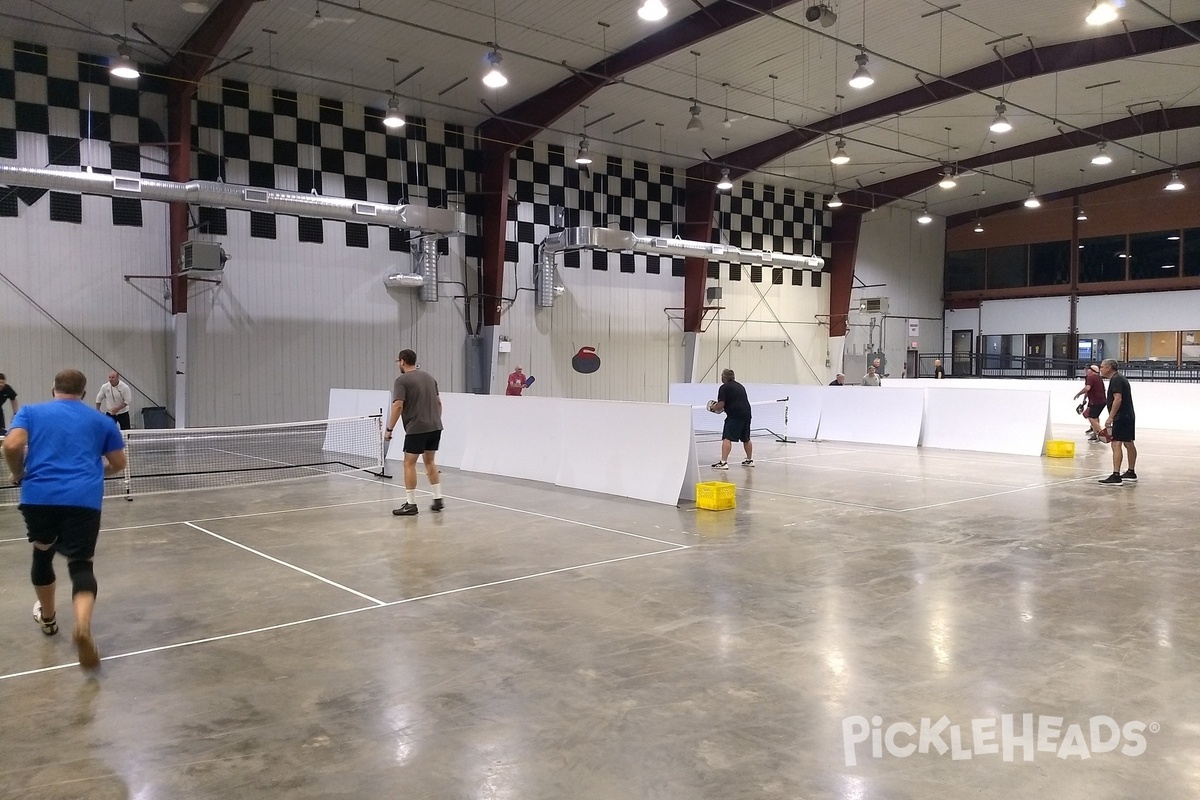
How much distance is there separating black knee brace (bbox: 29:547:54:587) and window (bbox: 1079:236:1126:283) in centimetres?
3216

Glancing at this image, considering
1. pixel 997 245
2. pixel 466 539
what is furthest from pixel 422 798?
pixel 997 245

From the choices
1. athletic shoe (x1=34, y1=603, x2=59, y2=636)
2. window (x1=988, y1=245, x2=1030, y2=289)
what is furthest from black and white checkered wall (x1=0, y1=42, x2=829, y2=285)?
athletic shoe (x1=34, y1=603, x2=59, y2=636)

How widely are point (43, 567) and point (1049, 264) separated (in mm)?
32810

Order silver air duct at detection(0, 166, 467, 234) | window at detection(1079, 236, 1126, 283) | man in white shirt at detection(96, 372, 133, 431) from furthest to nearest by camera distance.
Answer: window at detection(1079, 236, 1126, 283)
silver air duct at detection(0, 166, 467, 234)
man in white shirt at detection(96, 372, 133, 431)

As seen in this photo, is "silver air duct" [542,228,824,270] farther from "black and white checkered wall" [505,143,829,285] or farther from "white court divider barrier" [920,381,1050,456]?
"white court divider barrier" [920,381,1050,456]

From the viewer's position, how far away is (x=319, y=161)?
18391 mm

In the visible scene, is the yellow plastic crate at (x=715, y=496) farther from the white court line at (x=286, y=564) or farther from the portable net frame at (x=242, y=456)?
the portable net frame at (x=242, y=456)

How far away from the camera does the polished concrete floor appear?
3115 millimetres

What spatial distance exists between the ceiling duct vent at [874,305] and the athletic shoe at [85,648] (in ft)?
90.1

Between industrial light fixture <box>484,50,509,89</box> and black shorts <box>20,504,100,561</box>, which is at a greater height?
industrial light fixture <box>484,50,509,89</box>

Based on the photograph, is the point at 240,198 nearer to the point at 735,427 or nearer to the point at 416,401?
Answer: the point at 416,401

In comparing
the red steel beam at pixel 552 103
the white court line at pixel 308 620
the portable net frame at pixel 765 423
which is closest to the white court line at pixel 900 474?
the portable net frame at pixel 765 423

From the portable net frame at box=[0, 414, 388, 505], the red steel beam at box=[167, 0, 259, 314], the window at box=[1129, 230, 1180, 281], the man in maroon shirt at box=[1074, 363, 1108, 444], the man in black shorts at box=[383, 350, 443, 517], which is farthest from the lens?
the window at box=[1129, 230, 1180, 281]

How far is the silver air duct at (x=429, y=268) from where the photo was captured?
Result: 64.2ft
